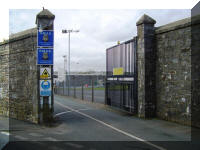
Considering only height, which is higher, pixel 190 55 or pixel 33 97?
pixel 190 55

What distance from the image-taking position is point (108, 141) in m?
7.19

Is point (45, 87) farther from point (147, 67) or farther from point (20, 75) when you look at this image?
point (147, 67)

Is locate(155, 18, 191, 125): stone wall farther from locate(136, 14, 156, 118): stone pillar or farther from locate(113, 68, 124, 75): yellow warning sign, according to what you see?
locate(113, 68, 124, 75): yellow warning sign

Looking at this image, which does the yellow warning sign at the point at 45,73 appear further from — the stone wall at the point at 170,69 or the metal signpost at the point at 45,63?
the stone wall at the point at 170,69

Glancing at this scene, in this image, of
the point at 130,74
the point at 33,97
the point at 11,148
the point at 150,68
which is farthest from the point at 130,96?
the point at 11,148

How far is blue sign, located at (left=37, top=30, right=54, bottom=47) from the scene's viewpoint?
10117 mm

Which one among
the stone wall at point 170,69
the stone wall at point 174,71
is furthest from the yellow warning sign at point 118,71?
the stone wall at point 174,71

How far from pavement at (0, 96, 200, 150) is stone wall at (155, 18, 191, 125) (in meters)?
0.64

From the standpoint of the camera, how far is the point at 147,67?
11680mm

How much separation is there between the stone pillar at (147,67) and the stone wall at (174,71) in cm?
25

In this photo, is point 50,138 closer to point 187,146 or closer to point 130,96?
point 187,146

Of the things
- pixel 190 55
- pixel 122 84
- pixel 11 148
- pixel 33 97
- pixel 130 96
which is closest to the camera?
pixel 11 148

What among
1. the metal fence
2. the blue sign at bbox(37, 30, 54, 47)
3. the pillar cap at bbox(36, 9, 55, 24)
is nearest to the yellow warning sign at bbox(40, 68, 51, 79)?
the blue sign at bbox(37, 30, 54, 47)

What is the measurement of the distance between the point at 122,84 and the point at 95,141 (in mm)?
Answer: 7101
